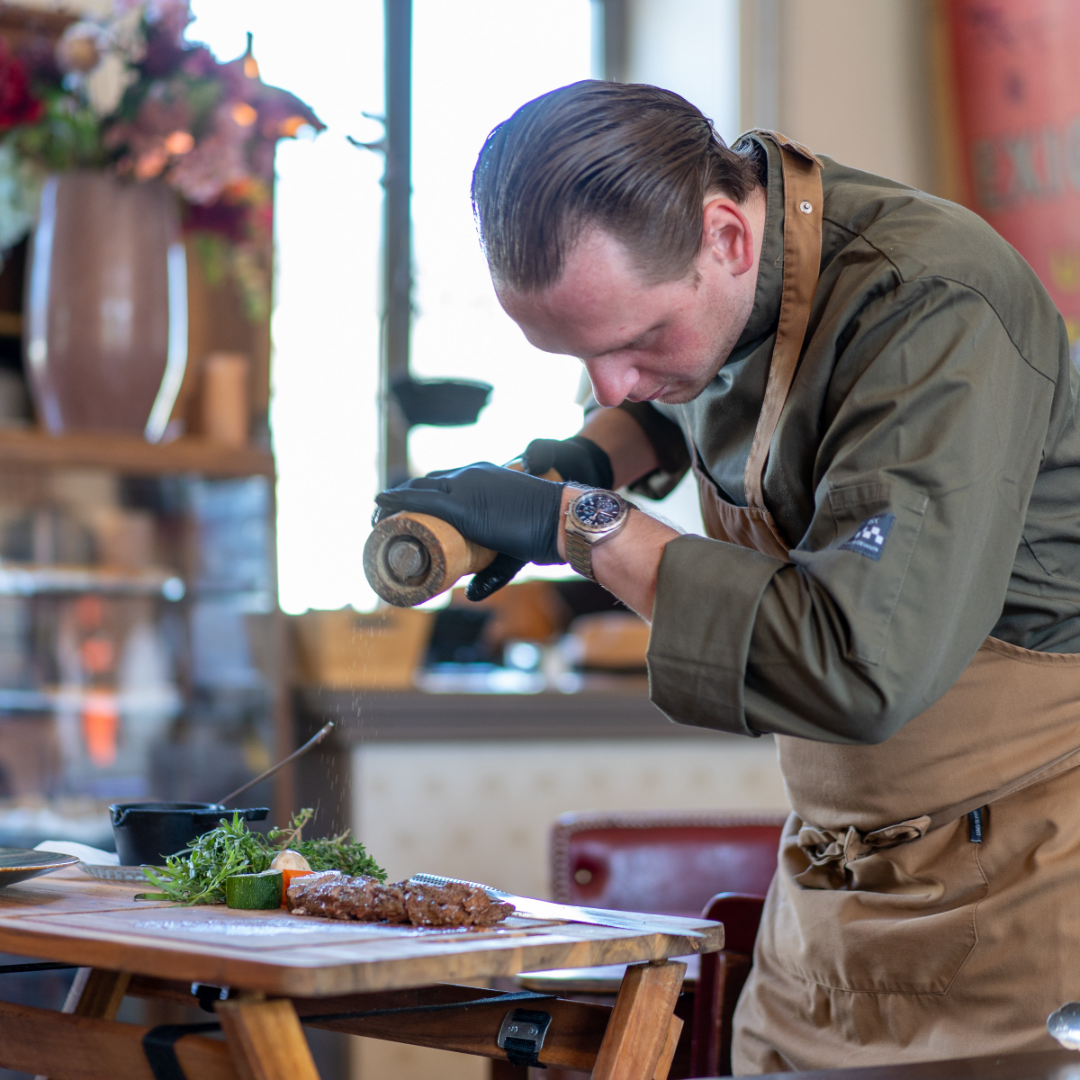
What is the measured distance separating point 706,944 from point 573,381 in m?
2.60

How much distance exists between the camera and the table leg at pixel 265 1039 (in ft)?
2.75

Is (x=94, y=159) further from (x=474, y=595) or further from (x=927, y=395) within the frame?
(x=927, y=395)

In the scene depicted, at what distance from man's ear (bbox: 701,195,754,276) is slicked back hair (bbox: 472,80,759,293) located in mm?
14

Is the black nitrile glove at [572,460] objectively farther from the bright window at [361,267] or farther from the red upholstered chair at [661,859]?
the bright window at [361,267]

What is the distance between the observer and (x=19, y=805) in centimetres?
259

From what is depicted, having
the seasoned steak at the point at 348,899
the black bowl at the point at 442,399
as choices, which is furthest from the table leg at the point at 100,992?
the black bowl at the point at 442,399

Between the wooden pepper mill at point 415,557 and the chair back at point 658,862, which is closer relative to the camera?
the wooden pepper mill at point 415,557

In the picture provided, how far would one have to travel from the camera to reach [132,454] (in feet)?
8.47

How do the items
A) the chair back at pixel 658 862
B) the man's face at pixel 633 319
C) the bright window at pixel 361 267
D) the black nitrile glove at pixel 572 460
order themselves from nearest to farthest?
1. the man's face at pixel 633 319
2. the black nitrile glove at pixel 572 460
3. the chair back at pixel 658 862
4. the bright window at pixel 361 267

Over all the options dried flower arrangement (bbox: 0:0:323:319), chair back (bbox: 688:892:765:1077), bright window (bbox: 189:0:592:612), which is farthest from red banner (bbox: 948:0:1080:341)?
chair back (bbox: 688:892:765:1077)

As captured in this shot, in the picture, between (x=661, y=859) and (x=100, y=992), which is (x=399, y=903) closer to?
(x=100, y=992)

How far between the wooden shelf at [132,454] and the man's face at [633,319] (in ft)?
5.09

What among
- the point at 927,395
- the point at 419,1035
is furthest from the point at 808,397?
the point at 419,1035

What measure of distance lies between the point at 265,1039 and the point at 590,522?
46 cm
